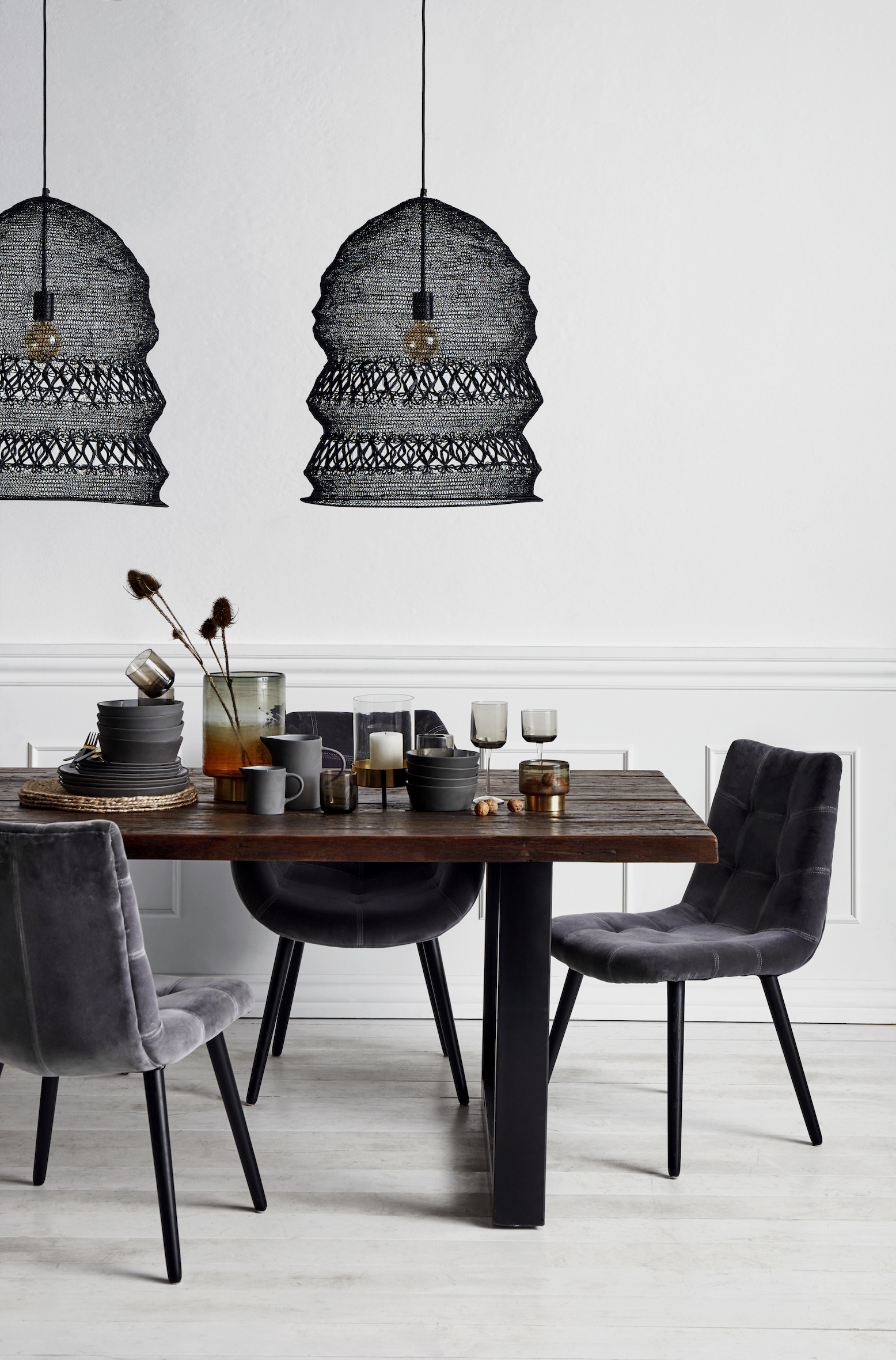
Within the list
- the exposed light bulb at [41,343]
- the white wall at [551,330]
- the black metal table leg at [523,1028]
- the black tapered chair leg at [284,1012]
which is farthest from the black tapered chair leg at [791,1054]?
the exposed light bulb at [41,343]

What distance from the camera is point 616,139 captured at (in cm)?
322

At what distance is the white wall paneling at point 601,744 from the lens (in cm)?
326

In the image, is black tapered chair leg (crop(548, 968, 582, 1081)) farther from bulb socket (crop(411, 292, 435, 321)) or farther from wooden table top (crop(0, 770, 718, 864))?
bulb socket (crop(411, 292, 435, 321))

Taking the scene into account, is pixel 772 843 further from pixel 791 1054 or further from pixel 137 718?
pixel 137 718

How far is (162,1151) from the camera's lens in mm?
1871

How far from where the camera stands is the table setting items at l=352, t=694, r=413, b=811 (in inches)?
89.7

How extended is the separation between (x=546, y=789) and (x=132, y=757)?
80cm

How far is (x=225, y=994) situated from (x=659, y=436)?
202 centimetres

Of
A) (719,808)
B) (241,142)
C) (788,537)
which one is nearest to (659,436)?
(788,537)

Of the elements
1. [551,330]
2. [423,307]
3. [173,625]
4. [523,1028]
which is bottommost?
[523,1028]

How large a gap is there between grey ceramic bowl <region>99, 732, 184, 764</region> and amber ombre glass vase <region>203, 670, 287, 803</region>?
8 cm

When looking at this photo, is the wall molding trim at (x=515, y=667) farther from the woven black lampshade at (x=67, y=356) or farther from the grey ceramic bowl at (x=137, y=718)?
the woven black lampshade at (x=67, y=356)

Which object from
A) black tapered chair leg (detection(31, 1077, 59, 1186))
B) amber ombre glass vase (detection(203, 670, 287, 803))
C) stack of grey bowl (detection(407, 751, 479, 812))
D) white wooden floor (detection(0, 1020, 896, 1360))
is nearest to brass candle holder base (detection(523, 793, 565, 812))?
stack of grey bowl (detection(407, 751, 479, 812))

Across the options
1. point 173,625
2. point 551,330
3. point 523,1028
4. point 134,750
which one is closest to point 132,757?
point 134,750
